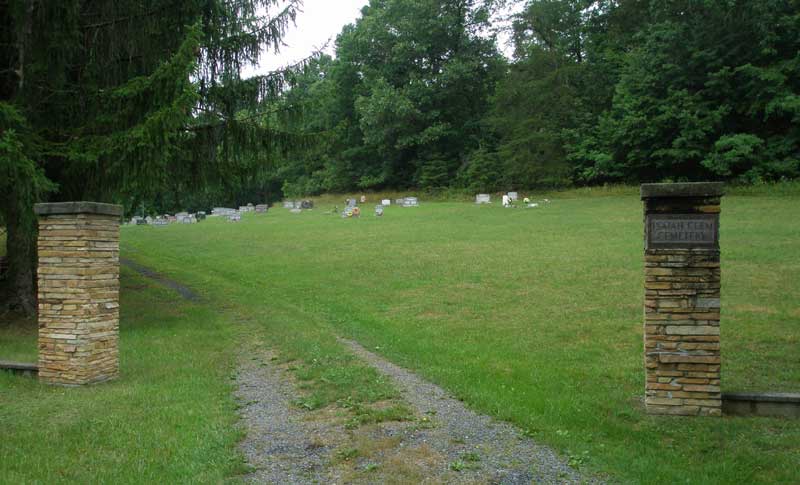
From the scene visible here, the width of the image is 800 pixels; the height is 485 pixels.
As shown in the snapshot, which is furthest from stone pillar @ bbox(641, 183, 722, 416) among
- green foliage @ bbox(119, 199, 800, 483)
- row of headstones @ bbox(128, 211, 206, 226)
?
row of headstones @ bbox(128, 211, 206, 226)

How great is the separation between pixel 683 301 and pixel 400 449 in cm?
326

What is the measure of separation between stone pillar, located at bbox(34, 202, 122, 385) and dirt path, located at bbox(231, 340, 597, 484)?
2375 mm

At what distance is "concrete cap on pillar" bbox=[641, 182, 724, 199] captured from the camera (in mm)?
5969

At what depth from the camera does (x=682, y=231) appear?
6.15 metres

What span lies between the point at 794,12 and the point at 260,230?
2918cm

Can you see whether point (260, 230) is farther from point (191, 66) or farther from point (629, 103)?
point (629, 103)

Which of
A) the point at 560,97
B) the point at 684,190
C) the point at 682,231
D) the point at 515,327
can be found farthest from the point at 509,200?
the point at 684,190

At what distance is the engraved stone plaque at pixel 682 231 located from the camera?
6.09 m

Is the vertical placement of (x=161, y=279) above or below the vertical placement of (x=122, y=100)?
below

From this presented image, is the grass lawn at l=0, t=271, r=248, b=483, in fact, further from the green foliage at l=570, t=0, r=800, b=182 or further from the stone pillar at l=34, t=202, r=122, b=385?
the green foliage at l=570, t=0, r=800, b=182

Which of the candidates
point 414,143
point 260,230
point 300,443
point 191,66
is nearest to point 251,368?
point 300,443

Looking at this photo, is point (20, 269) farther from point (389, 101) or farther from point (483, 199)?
point (389, 101)

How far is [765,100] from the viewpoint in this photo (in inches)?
1268

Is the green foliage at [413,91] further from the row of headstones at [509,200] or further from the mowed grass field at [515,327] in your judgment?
the mowed grass field at [515,327]
